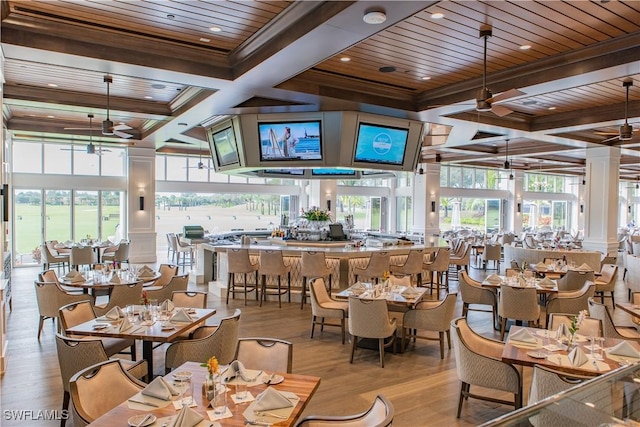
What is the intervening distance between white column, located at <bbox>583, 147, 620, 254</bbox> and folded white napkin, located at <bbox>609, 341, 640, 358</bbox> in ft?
30.3

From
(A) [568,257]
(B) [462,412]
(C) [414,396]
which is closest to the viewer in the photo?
(B) [462,412]

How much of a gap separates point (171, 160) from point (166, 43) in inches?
455

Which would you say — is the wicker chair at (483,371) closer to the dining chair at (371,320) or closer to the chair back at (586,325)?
the chair back at (586,325)

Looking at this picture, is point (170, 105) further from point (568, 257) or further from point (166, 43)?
point (568, 257)

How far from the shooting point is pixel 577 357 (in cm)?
343

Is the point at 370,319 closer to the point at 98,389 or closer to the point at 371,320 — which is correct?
the point at 371,320

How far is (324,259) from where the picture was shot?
26.7ft

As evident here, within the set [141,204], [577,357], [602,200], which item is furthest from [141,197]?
[602,200]

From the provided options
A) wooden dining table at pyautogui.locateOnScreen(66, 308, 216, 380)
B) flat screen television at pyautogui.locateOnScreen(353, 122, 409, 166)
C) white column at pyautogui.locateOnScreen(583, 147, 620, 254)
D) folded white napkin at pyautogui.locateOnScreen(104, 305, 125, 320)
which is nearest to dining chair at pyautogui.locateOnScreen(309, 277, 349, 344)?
wooden dining table at pyautogui.locateOnScreen(66, 308, 216, 380)

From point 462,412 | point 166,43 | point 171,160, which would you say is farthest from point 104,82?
point 171,160

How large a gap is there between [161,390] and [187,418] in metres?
0.45

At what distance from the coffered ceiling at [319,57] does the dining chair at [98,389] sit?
3370 millimetres

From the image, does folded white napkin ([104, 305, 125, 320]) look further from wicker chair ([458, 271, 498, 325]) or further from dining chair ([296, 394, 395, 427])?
wicker chair ([458, 271, 498, 325])

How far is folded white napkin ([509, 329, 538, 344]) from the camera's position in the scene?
391 centimetres
